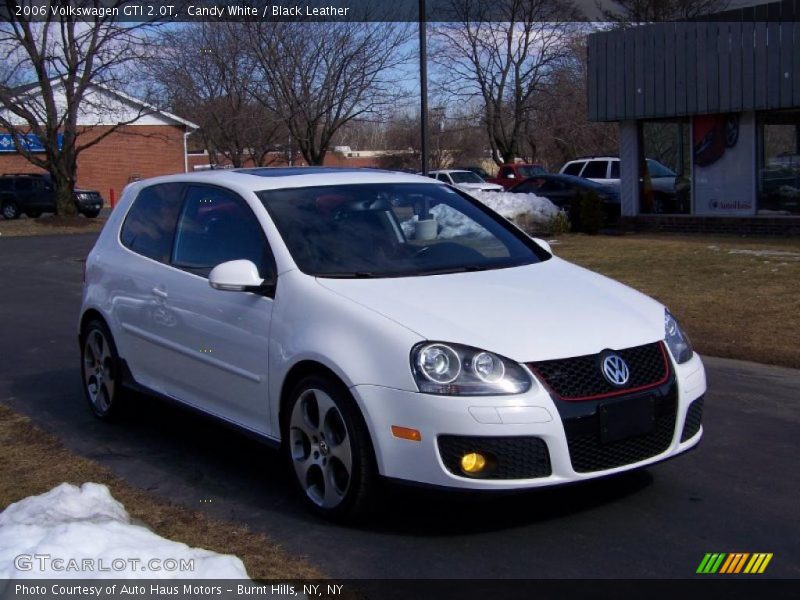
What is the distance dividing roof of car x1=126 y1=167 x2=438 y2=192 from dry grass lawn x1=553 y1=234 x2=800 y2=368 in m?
4.30

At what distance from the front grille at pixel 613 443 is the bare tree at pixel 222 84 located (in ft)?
92.8

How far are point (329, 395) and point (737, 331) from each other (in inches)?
245

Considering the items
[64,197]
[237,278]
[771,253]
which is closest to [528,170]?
[64,197]

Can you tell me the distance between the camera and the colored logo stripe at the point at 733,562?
429 centimetres

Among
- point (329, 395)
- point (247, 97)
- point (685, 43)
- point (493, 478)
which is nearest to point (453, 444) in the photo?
point (493, 478)

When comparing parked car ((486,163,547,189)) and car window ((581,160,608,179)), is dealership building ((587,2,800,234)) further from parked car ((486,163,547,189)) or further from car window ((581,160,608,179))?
parked car ((486,163,547,189))

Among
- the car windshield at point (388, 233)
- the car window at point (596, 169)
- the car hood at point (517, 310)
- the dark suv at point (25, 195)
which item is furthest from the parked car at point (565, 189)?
the dark suv at point (25, 195)

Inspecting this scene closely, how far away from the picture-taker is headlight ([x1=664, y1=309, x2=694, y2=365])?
4.99 m

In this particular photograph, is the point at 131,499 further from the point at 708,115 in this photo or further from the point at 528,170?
the point at 528,170

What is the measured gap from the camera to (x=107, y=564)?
3740 mm

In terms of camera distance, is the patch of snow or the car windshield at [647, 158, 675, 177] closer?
the patch of snow

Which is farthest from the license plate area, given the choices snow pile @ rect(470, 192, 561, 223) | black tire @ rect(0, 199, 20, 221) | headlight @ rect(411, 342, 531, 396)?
black tire @ rect(0, 199, 20, 221)

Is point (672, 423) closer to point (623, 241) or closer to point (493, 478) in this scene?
point (493, 478)

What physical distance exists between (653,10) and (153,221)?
49.9 m
